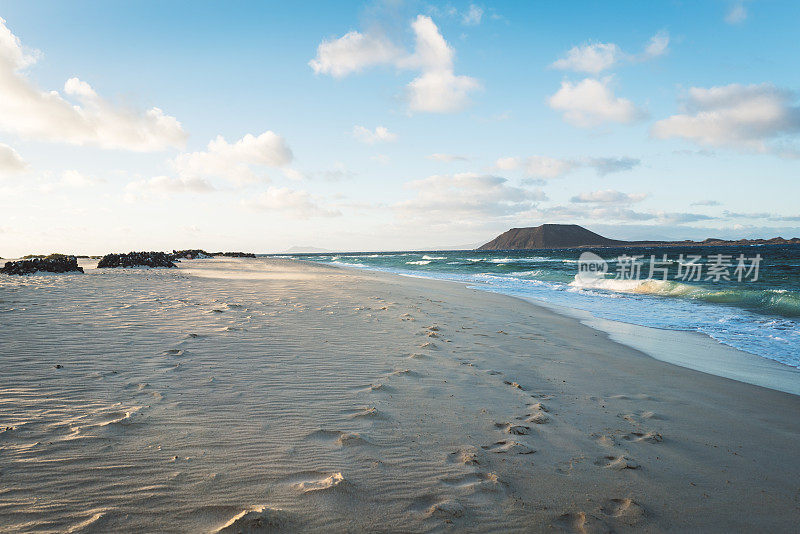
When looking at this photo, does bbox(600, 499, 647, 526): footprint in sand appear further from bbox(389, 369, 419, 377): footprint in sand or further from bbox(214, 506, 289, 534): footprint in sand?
bbox(389, 369, 419, 377): footprint in sand

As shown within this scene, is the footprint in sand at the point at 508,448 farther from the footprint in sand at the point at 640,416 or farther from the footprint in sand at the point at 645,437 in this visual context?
the footprint in sand at the point at 640,416

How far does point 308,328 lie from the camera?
7.49 m

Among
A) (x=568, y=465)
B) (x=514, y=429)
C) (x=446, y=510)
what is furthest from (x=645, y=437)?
(x=446, y=510)

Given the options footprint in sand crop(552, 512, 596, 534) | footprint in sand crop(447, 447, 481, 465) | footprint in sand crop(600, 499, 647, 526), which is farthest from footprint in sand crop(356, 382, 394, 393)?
footprint in sand crop(600, 499, 647, 526)

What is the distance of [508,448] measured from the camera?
11.0 ft

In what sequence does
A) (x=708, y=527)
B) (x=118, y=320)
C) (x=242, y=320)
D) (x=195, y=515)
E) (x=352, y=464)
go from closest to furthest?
(x=195, y=515), (x=708, y=527), (x=352, y=464), (x=118, y=320), (x=242, y=320)

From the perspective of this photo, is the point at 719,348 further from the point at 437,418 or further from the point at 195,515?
the point at 195,515

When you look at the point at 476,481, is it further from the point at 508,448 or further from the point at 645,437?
the point at 645,437

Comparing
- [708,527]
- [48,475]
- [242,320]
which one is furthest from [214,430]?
A: [242,320]

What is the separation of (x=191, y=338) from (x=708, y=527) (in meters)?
6.51

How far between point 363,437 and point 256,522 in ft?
4.09

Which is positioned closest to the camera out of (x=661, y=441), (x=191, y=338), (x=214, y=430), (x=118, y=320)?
(x=214, y=430)

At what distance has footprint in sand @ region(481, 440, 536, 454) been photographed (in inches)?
130

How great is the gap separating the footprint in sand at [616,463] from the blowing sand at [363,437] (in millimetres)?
16
